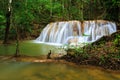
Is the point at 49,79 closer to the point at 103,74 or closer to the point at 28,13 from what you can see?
the point at 103,74

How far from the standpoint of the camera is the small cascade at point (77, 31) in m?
16.0

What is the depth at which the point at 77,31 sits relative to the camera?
17156 mm

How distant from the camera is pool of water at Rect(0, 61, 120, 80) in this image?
652cm

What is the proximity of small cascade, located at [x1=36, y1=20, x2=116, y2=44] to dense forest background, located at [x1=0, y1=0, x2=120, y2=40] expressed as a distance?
1.23m

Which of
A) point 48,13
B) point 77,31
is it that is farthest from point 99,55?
point 48,13

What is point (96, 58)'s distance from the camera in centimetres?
768

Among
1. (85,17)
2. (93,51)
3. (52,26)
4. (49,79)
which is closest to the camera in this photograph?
(49,79)

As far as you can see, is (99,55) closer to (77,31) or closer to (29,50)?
(29,50)

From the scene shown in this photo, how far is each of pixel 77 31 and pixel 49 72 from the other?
10333 mm

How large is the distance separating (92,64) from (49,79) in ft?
6.65

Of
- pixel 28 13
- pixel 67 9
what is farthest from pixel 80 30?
pixel 67 9

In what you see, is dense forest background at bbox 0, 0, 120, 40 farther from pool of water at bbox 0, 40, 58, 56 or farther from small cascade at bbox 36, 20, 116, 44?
pool of water at bbox 0, 40, 58, 56

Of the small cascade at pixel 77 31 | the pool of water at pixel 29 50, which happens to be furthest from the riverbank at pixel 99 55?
the small cascade at pixel 77 31

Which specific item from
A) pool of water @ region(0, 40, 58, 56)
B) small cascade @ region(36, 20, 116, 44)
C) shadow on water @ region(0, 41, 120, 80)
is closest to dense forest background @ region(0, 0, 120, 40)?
small cascade @ region(36, 20, 116, 44)
